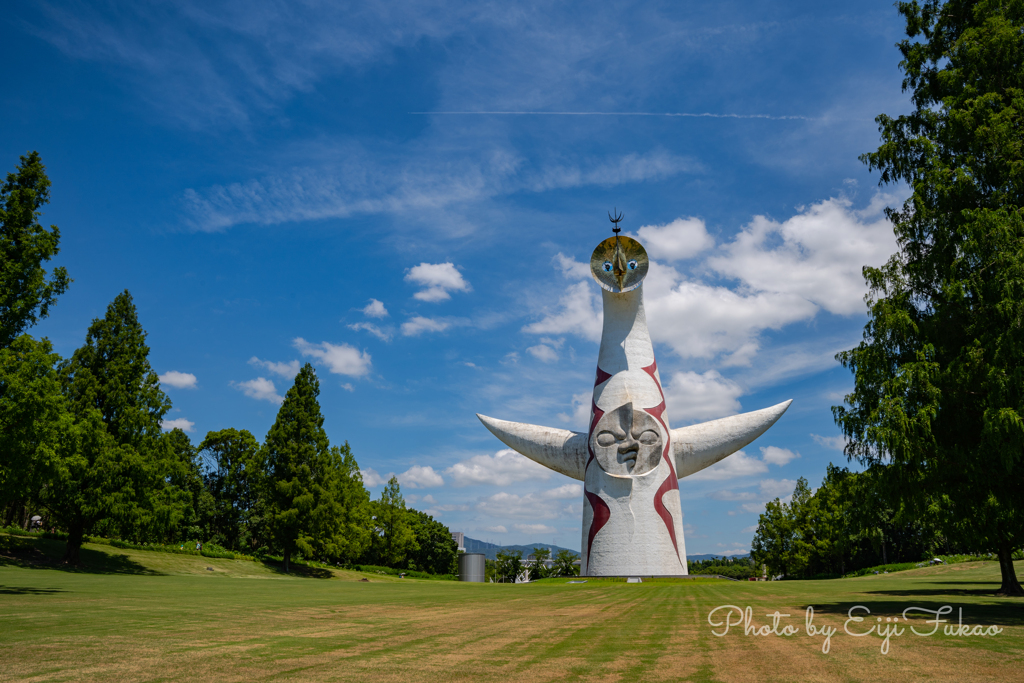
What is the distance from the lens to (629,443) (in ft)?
93.5

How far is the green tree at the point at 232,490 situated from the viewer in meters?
54.8

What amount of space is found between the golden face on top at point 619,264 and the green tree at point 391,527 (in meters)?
28.8

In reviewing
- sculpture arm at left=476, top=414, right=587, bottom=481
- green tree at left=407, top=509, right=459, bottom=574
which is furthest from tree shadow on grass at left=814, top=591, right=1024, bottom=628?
green tree at left=407, top=509, right=459, bottom=574

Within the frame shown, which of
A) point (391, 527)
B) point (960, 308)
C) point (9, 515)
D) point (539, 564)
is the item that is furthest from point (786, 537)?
point (9, 515)

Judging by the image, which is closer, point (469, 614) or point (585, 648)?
point (585, 648)

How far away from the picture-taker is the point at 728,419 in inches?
1252

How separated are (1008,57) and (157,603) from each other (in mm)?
20634

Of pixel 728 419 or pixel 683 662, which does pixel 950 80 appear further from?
pixel 728 419

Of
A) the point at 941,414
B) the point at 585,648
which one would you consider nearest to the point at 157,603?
the point at 585,648

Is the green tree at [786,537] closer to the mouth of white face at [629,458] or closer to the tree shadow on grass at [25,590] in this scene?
the mouth of white face at [629,458]

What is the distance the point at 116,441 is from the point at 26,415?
14066 mm

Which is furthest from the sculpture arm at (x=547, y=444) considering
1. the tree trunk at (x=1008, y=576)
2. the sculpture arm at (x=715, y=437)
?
the tree trunk at (x=1008, y=576)

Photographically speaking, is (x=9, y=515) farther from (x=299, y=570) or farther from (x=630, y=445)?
(x=630, y=445)

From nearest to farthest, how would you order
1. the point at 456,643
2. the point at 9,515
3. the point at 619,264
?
the point at 456,643 < the point at 619,264 < the point at 9,515
